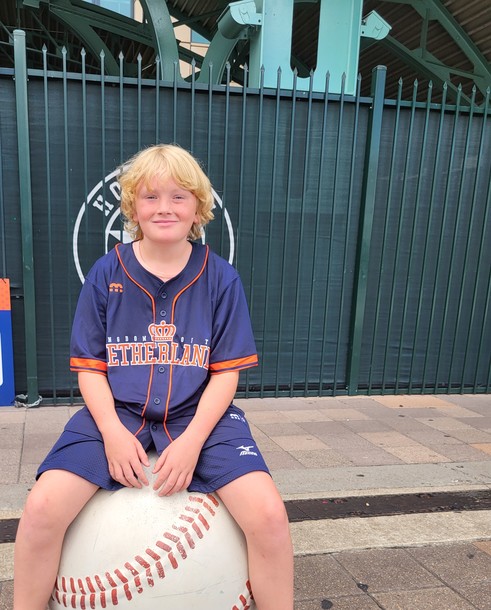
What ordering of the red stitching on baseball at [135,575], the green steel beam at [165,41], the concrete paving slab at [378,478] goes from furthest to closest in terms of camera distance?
the green steel beam at [165,41], the concrete paving slab at [378,478], the red stitching on baseball at [135,575]

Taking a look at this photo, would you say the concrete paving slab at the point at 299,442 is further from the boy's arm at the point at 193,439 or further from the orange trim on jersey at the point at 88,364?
the orange trim on jersey at the point at 88,364

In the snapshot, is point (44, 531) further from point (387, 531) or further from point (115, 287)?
point (387, 531)

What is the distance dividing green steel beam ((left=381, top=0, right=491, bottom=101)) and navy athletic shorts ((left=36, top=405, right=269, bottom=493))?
10050 mm

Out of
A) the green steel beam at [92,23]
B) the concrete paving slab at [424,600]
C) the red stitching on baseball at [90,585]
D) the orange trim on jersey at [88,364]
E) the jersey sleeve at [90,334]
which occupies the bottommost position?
the concrete paving slab at [424,600]

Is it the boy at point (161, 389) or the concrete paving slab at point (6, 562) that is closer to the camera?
the boy at point (161, 389)

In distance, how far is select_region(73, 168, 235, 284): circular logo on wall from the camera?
4645 millimetres

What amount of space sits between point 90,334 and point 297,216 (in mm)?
3558

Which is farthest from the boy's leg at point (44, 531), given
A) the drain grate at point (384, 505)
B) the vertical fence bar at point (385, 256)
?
the vertical fence bar at point (385, 256)

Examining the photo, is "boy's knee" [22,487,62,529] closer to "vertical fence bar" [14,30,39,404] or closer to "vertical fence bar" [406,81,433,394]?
"vertical fence bar" [14,30,39,404]

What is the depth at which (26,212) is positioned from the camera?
14.7 ft

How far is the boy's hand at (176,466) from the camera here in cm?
166

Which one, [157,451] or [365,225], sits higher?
[365,225]

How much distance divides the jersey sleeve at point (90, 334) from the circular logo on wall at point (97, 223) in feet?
9.19

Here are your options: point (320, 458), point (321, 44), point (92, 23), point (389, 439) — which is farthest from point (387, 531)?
point (92, 23)
